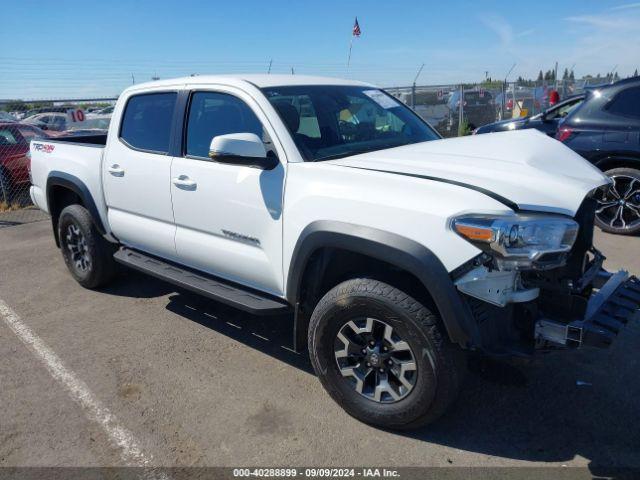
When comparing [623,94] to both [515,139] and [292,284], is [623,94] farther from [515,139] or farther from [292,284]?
[292,284]

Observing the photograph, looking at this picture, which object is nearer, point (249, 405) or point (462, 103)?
point (249, 405)

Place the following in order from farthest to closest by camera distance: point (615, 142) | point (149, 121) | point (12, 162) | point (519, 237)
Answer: point (12, 162) < point (615, 142) < point (149, 121) < point (519, 237)

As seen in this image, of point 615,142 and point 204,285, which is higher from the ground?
point 615,142

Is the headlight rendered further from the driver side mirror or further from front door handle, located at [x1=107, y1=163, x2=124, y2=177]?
front door handle, located at [x1=107, y1=163, x2=124, y2=177]

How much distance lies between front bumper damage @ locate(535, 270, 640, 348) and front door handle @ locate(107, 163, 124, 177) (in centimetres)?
344

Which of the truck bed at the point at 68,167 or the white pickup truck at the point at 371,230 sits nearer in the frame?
the white pickup truck at the point at 371,230

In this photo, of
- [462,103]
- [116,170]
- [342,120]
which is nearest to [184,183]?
[116,170]

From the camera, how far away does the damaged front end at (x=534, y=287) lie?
97.3 inches

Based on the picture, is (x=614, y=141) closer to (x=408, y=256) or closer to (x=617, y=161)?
(x=617, y=161)

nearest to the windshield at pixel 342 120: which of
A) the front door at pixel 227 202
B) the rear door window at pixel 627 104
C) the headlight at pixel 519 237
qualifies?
the front door at pixel 227 202

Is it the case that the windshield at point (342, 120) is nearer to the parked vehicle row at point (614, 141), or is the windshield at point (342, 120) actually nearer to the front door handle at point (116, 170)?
the front door handle at point (116, 170)

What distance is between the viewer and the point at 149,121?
4391mm

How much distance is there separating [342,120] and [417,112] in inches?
287

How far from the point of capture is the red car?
9.95 m
